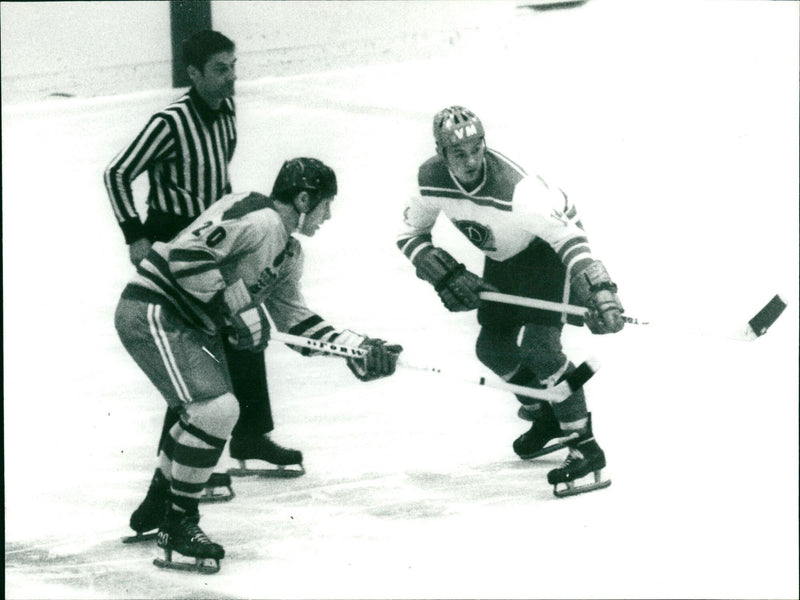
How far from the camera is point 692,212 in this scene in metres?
3.94

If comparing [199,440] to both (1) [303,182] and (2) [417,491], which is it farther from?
(1) [303,182]

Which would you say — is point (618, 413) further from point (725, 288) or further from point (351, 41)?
point (351, 41)

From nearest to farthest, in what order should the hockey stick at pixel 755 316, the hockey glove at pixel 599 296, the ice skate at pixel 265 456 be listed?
the hockey glove at pixel 599 296
the hockey stick at pixel 755 316
the ice skate at pixel 265 456

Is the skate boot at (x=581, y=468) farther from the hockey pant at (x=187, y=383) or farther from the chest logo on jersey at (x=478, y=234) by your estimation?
the hockey pant at (x=187, y=383)

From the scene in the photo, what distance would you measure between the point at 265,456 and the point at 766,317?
4.15 feet

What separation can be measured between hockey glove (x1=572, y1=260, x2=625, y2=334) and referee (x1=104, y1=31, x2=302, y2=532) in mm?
807

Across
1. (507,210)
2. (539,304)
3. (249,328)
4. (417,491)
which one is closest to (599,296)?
(539,304)

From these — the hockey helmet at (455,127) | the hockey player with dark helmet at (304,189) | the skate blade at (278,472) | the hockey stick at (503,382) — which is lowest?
the skate blade at (278,472)

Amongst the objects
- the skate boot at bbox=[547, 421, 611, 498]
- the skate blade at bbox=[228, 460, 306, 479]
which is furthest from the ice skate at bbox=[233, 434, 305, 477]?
the skate boot at bbox=[547, 421, 611, 498]

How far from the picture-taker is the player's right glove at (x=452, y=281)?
3.85 metres

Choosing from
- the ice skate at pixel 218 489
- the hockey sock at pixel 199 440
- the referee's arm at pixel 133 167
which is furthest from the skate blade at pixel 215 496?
the referee's arm at pixel 133 167

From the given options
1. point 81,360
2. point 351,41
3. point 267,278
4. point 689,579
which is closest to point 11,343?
point 81,360

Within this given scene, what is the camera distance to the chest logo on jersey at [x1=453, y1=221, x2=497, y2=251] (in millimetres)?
3820

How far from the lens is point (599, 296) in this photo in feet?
12.2
